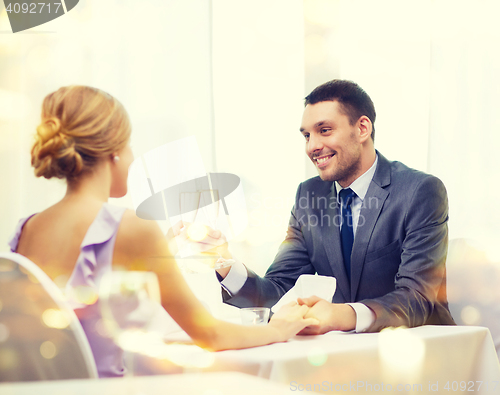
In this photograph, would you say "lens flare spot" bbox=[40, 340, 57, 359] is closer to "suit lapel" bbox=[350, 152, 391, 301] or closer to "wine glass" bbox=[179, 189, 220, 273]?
"wine glass" bbox=[179, 189, 220, 273]


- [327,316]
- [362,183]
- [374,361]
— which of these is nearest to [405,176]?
[362,183]

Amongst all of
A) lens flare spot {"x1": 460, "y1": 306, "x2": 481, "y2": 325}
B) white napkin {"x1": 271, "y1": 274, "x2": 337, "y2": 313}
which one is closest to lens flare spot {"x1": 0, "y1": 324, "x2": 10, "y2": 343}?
white napkin {"x1": 271, "y1": 274, "x2": 337, "y2": 313}

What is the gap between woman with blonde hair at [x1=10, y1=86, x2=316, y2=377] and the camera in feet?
2.77

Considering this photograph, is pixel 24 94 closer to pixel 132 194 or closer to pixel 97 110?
pixel 132 194

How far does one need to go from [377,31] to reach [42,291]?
111 inches

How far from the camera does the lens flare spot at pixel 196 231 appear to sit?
1090 mm

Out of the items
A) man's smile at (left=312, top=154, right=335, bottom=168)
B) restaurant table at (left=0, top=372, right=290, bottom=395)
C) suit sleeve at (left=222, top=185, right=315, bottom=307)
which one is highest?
man's smile at (left=312, top=154, right=335, bottom=168)

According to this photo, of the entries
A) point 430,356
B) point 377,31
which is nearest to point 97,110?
point 430,356

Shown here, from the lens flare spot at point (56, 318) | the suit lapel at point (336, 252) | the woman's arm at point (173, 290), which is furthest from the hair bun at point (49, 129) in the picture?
the suit lapel at point (336, 252)

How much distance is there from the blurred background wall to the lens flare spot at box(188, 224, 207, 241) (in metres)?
1.36

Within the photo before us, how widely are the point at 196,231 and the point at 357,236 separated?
77 centimetres

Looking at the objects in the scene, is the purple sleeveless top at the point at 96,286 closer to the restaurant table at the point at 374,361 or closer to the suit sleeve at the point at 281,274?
the restaurant table at the point at 374,361

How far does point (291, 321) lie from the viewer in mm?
1038

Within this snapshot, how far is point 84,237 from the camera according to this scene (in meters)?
0.85
